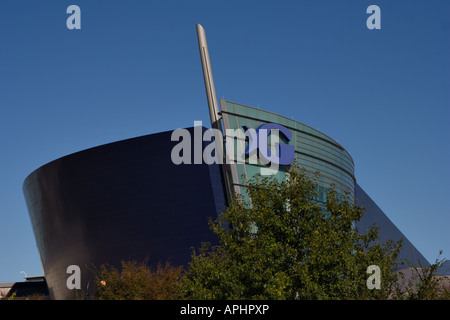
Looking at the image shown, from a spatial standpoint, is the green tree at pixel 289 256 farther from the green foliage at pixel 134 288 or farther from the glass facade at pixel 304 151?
the glass facade at pixel 304 151

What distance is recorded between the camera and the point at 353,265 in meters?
26.4

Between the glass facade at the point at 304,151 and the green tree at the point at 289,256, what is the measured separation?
684 inches

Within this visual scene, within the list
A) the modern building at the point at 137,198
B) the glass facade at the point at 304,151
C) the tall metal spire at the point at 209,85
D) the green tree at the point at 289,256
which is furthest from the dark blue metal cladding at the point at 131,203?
the green tree at the point at 289,256

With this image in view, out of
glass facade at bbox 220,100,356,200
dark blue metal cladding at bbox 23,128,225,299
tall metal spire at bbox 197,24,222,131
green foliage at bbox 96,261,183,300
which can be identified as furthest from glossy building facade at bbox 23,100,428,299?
green foliage at bbox 96,261,183,300

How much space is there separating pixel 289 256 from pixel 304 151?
37671mm

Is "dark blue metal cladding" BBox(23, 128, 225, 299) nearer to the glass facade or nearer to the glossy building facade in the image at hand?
the glossy building facade

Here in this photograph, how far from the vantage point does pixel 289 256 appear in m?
26.3

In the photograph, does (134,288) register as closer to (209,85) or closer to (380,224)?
(209,85)

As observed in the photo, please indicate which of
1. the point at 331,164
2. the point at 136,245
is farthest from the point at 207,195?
the point at 331,164

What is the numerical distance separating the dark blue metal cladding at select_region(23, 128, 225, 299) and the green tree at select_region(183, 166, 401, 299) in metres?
46.2

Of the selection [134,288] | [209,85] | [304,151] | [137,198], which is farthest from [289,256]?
[137,198]

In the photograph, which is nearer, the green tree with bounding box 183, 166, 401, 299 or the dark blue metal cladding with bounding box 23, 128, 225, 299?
the green tree with bounding box 183, 166, 401, 299

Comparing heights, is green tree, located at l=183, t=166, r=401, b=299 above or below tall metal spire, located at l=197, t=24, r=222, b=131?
below

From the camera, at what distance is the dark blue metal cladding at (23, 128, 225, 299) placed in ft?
250
